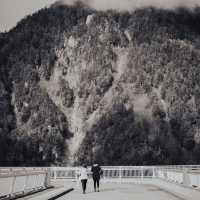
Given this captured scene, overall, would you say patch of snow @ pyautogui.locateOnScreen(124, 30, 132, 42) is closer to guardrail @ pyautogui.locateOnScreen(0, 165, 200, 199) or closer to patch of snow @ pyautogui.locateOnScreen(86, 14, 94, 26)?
patch of snow @ pyautogui.locateOnScreen(86, 14, 94, 26)

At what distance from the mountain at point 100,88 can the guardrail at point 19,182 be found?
72079 millimetres

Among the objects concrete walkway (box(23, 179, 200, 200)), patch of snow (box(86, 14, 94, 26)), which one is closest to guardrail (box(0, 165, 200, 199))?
concrete walkway (box(23, 179, 200, 200))

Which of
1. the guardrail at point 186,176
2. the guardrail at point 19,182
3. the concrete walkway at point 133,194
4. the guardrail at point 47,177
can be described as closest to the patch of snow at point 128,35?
the guardrail at point 47,177

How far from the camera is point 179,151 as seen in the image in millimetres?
102500

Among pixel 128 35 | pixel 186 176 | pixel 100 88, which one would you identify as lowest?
pixel 186 176

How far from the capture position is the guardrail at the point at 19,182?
19.8 meters

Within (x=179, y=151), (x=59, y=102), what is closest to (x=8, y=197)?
(x=179, y=151)

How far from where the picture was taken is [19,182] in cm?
2312

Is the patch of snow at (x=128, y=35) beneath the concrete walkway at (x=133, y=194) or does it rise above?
above

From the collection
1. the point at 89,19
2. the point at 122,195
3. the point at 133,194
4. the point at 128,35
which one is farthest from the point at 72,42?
the point at 122,195

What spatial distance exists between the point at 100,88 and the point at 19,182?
322 ft

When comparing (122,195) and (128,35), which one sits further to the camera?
(128,35)

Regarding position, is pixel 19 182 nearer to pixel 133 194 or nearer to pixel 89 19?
pixel 133 194

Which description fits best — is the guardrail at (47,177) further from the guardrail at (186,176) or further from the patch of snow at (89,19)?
the patch of snow at (89,19)
